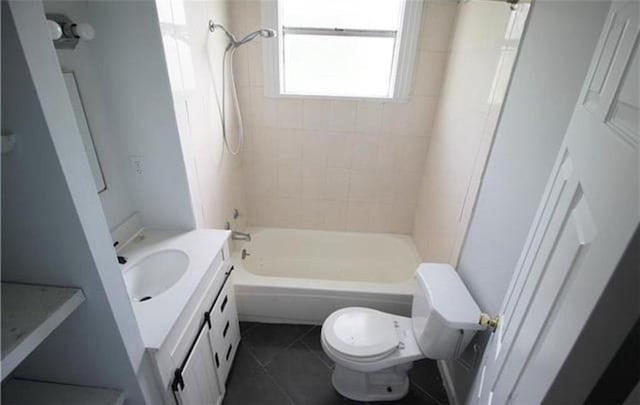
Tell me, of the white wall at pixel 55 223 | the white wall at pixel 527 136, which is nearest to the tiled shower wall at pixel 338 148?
the white wall at pixel 527 136

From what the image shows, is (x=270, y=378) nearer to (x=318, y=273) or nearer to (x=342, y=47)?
(x=318, y=273)

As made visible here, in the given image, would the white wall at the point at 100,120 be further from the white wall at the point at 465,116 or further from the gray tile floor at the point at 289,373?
the white wall at the point at 465,116

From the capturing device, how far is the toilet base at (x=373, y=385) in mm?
1684

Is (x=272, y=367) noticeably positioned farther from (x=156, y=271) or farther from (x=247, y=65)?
(x=247, y=65)

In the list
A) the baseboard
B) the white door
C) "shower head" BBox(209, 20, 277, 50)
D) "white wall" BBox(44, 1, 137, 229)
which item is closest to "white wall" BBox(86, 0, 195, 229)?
"white wall" BBox(44, 1, 137, 229)

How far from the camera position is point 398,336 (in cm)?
157

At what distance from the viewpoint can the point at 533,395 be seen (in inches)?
24.3

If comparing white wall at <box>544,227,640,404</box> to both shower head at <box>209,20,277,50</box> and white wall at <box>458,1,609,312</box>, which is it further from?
shower head at <box>209,20,277,50</box>

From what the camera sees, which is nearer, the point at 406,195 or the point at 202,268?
the point at 202,268

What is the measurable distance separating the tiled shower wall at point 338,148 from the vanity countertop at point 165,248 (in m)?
1.04

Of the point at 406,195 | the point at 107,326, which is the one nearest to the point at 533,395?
the point at 107,326

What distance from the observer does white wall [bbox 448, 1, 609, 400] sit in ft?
3.06

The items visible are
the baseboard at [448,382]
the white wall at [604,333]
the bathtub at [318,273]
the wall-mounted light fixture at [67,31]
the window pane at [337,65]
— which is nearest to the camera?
the white wall at [604,333]

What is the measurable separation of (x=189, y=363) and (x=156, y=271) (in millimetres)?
457
